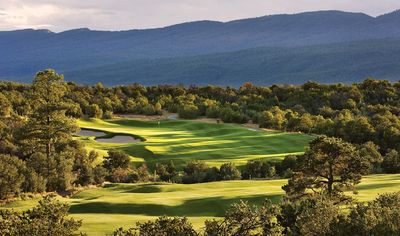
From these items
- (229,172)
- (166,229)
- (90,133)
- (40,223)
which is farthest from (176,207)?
(90,133)

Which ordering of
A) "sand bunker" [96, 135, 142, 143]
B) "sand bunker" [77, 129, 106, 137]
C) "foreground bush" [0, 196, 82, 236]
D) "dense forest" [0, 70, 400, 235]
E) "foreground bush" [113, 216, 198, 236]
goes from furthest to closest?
1. "sand bunker" [77, 129, 106, 137]
2. "sand bunker" [96, 135, 142, 143]
3. "dense forest" [0, 70, 400, 235]
4. "foreground bush" [113, 216, 198, 236]
5. "foreground bush" [0, 196, 82, 236]

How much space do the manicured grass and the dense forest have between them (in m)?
3.01

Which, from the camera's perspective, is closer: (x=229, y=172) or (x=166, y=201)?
(x=166, y=201)

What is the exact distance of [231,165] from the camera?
50188 millimetres

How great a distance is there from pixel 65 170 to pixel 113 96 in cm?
6257

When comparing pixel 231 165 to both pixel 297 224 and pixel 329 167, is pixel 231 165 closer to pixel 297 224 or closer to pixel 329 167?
pixel 329 167

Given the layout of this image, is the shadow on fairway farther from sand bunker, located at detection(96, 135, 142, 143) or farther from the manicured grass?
sand bunker, located at detection(96, 135, 142, 143)

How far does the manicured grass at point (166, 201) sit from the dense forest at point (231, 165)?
3.01 m

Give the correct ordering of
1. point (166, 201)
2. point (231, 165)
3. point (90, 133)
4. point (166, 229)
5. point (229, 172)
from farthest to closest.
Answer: point (90, 133)
point (231, 165)
point (229, 172)
point (166, 201)
point (166, 229)

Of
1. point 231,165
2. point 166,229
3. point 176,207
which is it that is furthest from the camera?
point 231,165

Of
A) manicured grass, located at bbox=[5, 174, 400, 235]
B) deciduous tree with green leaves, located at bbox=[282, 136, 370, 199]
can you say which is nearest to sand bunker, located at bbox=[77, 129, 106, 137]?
manicured grass, located at bbox=[5, 174, 400, 235]

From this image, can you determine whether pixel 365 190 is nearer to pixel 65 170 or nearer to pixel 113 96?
pixel 65 170

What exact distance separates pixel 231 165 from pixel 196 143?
61.3 feet

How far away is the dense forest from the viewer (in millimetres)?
18375
